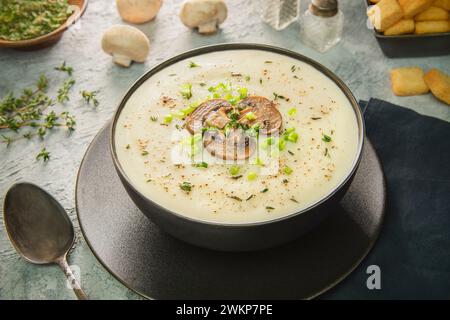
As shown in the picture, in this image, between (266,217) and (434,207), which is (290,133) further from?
(434,207)

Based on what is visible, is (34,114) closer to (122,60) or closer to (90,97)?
(90,97)

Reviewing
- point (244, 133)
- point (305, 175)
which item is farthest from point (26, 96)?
point (305, 175)

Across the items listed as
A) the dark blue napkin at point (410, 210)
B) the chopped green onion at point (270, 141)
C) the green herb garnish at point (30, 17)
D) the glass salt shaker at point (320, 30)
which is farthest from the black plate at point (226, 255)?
the green herb garnish at point (30, 17)

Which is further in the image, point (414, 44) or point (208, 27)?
point (208, 27)

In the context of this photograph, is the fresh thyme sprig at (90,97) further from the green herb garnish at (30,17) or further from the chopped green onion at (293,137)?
the chopped green onion at (293,137)

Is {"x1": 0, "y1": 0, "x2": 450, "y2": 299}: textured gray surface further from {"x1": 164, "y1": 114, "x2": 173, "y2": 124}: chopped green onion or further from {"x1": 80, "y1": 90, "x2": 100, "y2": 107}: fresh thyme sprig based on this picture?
{"x1": 164, "y1": 114, "x2": 173, "y2": 124}: chopped green onion

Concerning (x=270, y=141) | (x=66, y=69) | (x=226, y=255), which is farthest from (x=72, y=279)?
(x=66, y=69)
